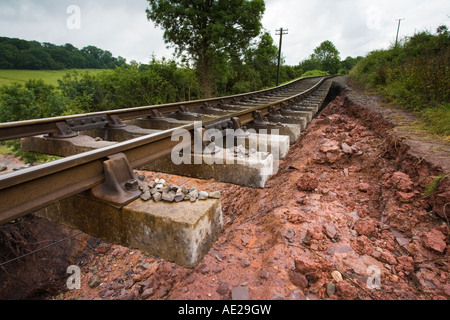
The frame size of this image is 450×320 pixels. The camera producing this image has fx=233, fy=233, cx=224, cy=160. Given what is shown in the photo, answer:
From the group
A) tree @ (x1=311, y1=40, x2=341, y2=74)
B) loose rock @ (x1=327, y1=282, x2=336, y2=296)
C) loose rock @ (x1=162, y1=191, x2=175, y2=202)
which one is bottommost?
loose rock @ (x1=327, y1=282, x2=336, y2=296)

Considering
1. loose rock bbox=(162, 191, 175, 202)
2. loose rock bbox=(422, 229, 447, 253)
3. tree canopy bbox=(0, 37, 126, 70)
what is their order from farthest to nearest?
tree canopy bbox=(0, 37, 126, 70) < loose rock bbox=(162, 191, 175, 202) < loose rock bbox=(422, 229, 447, 253)

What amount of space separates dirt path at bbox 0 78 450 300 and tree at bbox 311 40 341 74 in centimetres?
8144

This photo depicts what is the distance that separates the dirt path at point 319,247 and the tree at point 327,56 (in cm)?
8144

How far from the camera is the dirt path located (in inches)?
50.4

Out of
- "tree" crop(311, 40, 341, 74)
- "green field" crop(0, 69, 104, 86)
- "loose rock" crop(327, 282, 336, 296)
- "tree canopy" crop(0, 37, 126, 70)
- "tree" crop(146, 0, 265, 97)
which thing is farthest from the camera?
"tree" crop(311, 40, 341, 74)

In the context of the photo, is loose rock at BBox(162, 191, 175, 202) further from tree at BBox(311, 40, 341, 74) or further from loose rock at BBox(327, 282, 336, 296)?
tree at BBox(311, 40, 341, 74)

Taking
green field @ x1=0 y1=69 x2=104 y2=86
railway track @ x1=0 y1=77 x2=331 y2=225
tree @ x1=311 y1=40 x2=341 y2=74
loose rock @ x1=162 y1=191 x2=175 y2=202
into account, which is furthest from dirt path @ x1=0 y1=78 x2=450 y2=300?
tree @ x1=311 y1=40 x2=341 y2=74

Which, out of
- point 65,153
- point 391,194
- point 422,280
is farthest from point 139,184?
point 391,194

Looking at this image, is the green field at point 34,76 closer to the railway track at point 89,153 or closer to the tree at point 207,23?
the tree at point 207,23

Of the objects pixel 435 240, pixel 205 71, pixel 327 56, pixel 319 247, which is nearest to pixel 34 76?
pixel 205 71

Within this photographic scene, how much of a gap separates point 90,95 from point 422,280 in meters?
19.7

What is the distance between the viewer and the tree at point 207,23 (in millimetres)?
16422

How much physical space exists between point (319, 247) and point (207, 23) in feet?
63.8

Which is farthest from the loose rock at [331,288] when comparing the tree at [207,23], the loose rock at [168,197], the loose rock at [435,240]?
the tree at [207,23]
